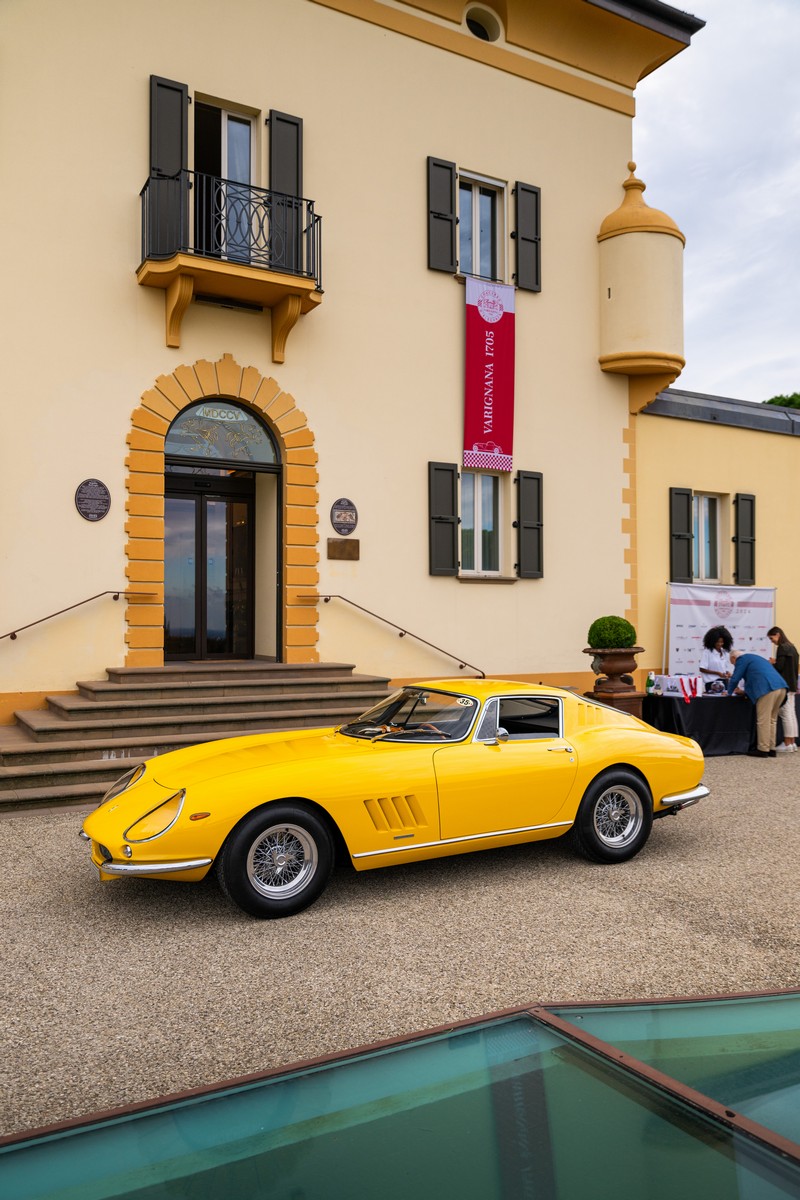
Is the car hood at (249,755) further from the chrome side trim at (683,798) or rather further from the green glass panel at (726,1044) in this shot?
the green glass panel at (726,1044)

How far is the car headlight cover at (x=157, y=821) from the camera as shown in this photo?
4676 millimetres

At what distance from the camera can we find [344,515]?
452 inches

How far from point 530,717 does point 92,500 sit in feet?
20.1

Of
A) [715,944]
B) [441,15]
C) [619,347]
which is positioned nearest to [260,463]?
[619,347]

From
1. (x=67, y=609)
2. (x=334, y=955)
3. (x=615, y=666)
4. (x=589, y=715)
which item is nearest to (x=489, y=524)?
(x=615, y=666)

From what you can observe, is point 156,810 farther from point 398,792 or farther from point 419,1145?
point 419,1145

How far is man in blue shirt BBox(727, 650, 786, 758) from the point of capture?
11.3 m

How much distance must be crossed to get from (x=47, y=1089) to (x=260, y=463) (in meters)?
8.81

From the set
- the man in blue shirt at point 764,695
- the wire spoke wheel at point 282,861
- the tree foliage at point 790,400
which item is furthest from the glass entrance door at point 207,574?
the tree foliage at point 790,400

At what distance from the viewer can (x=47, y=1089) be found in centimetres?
310

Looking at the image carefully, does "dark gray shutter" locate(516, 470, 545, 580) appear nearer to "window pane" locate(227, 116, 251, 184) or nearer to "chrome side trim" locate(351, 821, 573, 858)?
"window pane" locate(227, 116, 251, 184)

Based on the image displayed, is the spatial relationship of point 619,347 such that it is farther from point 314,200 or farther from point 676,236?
point 314,200

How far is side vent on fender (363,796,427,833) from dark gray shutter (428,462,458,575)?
699 cm

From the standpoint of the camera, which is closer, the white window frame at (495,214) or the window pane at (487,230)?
the white window frame at (495,214)
